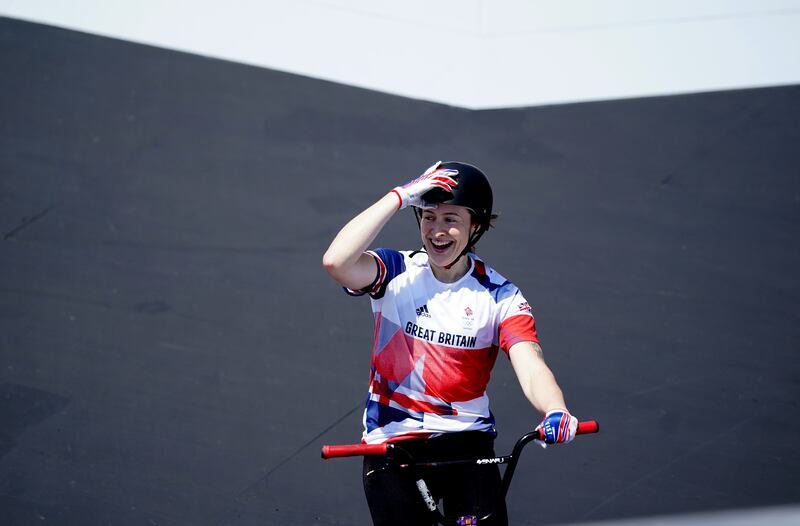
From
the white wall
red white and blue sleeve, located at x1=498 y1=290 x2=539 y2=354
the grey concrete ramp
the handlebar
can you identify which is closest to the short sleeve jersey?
red white and blue sleeve, located at x1=498 y1=290 x2=539 y2=354

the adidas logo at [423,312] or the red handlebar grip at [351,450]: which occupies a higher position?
the adidas logo at [423,312]

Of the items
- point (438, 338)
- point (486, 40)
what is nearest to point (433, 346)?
point (438, 338)

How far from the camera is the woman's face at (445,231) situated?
331cm

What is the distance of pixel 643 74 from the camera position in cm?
771

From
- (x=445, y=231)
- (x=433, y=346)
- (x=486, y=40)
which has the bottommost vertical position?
(x=433, y=346)

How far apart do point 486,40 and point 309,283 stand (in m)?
3.19

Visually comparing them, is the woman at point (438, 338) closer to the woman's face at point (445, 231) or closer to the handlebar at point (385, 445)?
the woman's face at point (445, 231)

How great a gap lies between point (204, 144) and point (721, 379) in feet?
13.0

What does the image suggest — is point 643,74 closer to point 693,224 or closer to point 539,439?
point 693,224

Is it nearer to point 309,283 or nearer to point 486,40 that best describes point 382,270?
point 309,283

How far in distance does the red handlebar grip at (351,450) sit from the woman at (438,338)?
0.29 metres

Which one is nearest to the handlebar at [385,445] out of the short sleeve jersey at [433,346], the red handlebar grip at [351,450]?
the red handlebar grip at [351,450]

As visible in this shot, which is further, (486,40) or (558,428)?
(486,40)

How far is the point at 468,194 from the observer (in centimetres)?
329
